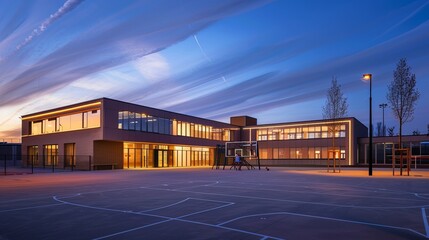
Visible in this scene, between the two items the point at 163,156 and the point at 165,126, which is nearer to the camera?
the point at 165,126

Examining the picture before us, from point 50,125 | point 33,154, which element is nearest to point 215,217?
point 50,125

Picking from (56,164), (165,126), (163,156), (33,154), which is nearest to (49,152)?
(56,164)

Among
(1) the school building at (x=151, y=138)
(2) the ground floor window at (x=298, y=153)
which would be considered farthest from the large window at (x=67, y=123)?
(2) the ground floor window at (x=298, y=153)

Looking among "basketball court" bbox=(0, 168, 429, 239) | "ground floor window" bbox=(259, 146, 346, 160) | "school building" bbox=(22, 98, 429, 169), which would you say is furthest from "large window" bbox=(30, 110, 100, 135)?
"ground floor window" bbox=(259, 146, 346, 160)

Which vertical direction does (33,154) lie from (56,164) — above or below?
above

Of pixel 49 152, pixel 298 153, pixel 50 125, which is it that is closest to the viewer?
pixel 49 152

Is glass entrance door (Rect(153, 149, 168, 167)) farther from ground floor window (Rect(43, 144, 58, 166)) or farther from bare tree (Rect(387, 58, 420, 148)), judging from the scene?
bare tree (Rect(387, 58, 420, 148))

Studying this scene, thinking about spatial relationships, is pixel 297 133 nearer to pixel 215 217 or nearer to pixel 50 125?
pixel 50 125

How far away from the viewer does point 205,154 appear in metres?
61.4

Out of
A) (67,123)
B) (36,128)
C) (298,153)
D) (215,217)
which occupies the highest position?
(67,123)

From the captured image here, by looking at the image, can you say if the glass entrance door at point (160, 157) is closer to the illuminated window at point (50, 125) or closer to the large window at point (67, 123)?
the large window at point (67, 123)

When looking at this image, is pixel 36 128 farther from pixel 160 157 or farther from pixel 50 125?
pixel 160 157

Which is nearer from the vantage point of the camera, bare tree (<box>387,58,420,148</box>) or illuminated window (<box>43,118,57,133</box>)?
bare tree (<box>387,58,420,148</box>)

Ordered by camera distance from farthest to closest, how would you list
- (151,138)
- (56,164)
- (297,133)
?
(297,133) < (151,138) < (56,164)
